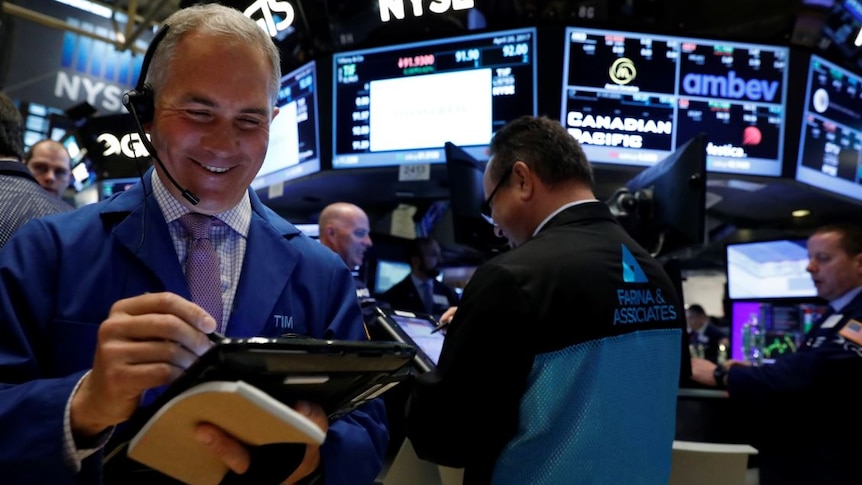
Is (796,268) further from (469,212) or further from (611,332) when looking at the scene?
(611,332)

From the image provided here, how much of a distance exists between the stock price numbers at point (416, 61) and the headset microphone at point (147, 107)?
276 cm

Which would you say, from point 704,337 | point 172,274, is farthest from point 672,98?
point 704,337

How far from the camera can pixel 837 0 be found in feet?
14.4

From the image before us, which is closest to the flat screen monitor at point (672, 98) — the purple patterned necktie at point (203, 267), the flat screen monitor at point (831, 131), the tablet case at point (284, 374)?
the flat screen monitor at point (831, 131)

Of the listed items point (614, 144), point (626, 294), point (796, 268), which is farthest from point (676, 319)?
point (796, 268)

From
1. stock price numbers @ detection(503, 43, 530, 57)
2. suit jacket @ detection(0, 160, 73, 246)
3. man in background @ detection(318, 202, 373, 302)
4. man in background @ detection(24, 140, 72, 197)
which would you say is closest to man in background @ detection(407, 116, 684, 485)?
suit jacket @ detection(0, 160, 73, 246)

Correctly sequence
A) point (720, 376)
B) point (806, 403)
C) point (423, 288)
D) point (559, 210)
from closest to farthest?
point (559, 210), point (806, 403), point (720, 376), point (423, 288)

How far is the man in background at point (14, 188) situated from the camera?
1.82m

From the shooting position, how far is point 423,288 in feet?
15.4

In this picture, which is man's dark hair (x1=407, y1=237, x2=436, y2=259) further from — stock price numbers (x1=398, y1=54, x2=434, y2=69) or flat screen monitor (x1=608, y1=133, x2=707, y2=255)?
flat screen monitor (x1=608, y1=133, x2=707, y2=255)

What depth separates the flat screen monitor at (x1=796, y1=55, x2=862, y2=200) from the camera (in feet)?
12.7

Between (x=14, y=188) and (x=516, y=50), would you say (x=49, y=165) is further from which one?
(x=516, y=50)

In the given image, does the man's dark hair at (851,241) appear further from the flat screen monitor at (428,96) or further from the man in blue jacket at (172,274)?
the man in blue jacket at (172,274)

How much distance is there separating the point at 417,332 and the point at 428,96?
6.05 ft
